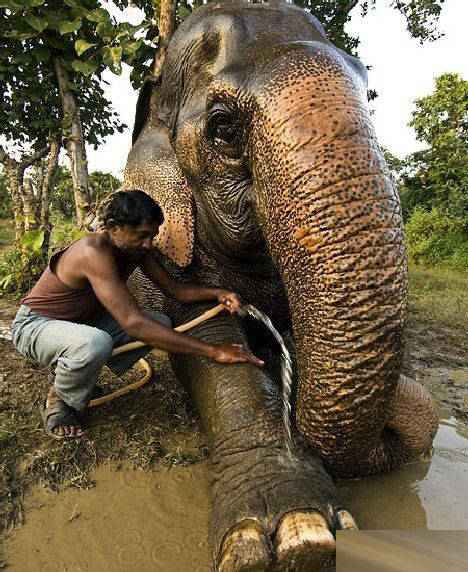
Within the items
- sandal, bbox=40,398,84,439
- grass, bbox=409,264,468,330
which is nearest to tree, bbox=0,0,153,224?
sandal, bbox=40,398,84,439

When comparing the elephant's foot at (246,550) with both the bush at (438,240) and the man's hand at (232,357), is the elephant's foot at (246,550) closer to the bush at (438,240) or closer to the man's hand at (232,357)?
the man's hand at (232,357)

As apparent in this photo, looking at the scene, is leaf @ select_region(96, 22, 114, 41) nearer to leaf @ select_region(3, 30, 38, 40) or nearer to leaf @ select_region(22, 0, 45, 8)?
leaf @ select_region(22, 0, 45, 8)

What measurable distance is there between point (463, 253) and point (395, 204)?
487 inches

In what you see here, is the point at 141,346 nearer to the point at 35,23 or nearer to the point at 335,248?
the point at 335,248

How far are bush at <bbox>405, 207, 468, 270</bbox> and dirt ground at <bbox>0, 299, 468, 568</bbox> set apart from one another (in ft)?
32.2

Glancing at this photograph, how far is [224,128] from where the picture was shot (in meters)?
2.03

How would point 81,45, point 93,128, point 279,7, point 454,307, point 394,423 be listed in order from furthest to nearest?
point 93,128 → point 454,307 → point 81,45 → point 279,7 → point 394,423

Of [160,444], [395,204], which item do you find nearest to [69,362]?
[160,444]

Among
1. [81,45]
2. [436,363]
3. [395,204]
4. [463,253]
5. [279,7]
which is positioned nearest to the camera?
[395,204]

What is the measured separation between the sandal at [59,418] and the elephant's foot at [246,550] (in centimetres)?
125

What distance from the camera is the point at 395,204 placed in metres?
1.50

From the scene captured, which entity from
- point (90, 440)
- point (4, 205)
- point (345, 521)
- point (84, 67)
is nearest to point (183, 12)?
point (84, 67)

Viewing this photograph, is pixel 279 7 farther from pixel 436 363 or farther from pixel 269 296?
pixel 436 363

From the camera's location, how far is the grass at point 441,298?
5.49 meters
